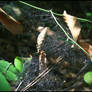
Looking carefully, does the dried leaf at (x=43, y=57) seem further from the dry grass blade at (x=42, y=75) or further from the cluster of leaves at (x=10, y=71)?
the cluster of leaves at (x=10, y=71)

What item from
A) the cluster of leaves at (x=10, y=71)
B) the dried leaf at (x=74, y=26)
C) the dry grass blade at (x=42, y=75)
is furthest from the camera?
the dried leaf at (x=74, y=26)

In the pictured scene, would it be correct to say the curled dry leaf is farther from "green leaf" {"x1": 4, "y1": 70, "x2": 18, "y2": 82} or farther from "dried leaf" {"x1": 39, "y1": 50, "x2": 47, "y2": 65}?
"green leaf" {"x1": 4, "y1": 70, "x2": 18, "y2": 82}

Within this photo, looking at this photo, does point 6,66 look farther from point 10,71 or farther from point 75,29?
point 75,29

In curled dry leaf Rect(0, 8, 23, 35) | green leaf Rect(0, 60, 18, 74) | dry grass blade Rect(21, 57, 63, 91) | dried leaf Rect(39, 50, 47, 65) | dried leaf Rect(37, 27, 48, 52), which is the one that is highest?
curled dry leaf Rect(0, 8, 23, 35)

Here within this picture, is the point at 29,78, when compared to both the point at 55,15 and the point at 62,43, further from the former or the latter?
the point at 55,15

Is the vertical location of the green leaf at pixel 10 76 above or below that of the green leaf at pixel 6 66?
below

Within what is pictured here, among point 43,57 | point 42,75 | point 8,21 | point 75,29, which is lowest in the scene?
point 42,75

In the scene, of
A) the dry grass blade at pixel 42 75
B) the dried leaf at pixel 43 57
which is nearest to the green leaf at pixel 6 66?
the dry grass blade at pixel 42 75

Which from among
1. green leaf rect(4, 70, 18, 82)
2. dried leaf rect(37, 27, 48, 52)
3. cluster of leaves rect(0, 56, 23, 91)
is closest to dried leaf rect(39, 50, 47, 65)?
dried leaf rect(37, 27, 48, 52)

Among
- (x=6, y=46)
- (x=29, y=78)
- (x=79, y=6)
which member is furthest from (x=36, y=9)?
(x=79, y=6)

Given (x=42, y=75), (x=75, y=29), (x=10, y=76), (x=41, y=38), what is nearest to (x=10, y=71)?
(x=10, y=76)

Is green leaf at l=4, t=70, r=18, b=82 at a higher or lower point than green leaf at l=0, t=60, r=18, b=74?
lower

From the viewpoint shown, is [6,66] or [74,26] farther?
[74,26]
